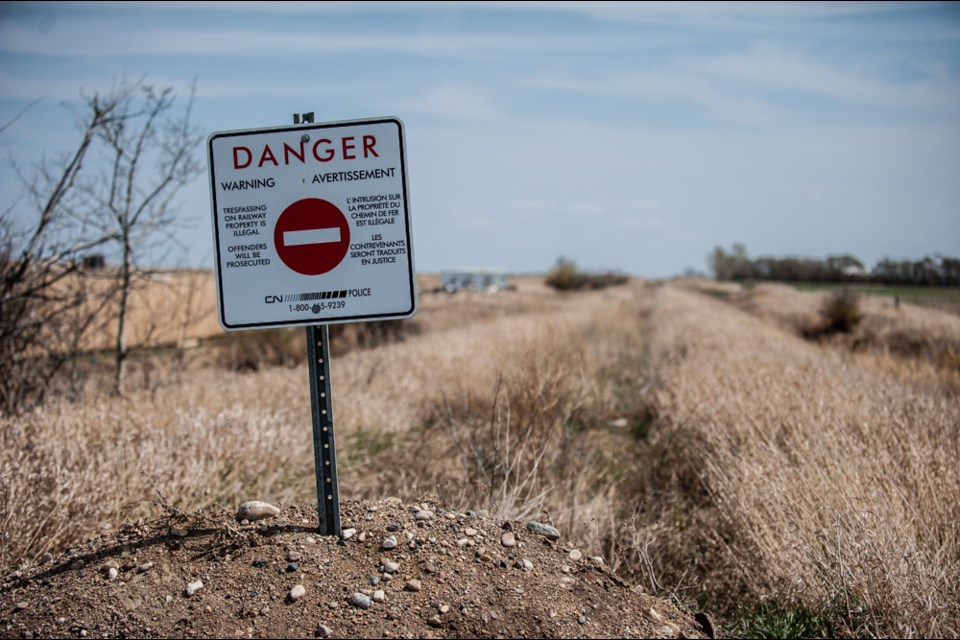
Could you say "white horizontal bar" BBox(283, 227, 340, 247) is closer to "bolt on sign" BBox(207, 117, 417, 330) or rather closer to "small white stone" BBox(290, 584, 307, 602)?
"bolt on sign" BBox(207, 117, 417, 330)

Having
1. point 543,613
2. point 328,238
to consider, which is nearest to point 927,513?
point 543,613

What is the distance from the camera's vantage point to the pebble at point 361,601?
2545 mm

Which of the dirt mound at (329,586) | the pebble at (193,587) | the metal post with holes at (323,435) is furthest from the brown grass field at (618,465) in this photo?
the pebble at (193,587)

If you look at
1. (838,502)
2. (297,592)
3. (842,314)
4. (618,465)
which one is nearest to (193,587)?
(297,592)

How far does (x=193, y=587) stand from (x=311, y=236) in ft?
4.76

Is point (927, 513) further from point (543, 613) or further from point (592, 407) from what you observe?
point (592, 407)

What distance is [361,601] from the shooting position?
100 inches

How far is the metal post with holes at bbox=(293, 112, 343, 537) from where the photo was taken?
300 centimetres

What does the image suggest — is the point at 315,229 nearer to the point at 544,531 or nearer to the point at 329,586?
the point at 329,586

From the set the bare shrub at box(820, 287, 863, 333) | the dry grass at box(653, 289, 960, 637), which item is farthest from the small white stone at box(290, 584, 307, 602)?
the bare shrub at box(820, 287, 863, 333)

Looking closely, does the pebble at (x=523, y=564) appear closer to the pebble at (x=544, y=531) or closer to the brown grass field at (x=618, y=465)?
the pebble at (x=544, y=531)

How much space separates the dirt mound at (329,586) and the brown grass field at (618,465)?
63cm

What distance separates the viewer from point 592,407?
347 inches

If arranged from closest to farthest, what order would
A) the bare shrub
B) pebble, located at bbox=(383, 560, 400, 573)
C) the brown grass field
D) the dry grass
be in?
pebble, located at bbox=(383, 560, 400, 573), the dry grass, the brown grass field, the bare shrub
